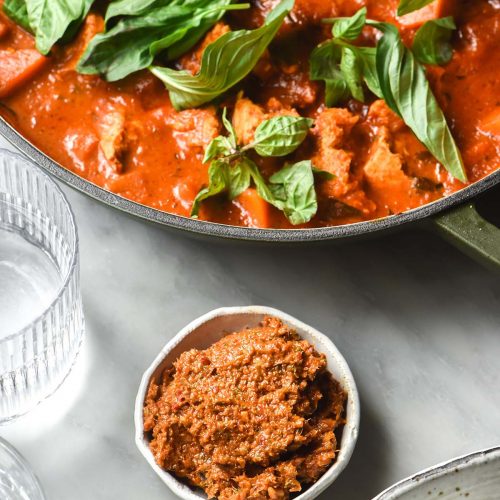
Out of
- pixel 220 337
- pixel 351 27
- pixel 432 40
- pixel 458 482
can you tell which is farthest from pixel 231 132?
pixel 458 482

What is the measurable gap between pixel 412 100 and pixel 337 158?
0.24 metres

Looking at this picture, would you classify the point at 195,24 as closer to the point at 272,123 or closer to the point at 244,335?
the point at 272,123

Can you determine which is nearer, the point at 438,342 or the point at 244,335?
the point at 244,335

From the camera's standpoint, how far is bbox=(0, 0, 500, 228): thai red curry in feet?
9.46

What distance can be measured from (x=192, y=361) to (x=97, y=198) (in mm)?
461

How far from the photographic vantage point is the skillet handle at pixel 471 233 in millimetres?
2664

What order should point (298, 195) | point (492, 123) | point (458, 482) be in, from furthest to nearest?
point (492, 123), point (298, 195), point (458, 482)

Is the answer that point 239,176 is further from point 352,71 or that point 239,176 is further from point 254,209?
point 352,71

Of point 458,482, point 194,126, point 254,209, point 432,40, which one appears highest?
point 432,40

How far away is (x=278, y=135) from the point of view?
284cm

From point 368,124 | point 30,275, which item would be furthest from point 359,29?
point 30,275

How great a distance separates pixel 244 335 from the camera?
A: 9.16ft

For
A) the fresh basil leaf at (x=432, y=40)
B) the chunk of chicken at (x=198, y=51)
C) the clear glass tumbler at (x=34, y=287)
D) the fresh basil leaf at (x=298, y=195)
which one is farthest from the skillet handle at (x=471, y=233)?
the clear glass tumbler at (x=34, y=287)

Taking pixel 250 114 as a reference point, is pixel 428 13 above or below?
above
